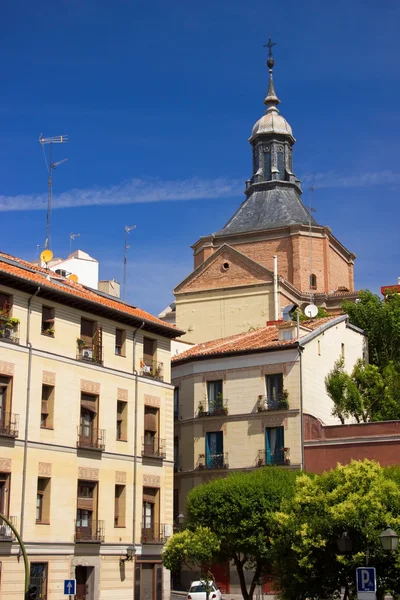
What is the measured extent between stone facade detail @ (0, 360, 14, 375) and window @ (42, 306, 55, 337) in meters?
2.73

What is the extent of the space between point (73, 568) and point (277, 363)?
15.7 metres

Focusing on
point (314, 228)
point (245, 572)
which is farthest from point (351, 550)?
point (314, 228)

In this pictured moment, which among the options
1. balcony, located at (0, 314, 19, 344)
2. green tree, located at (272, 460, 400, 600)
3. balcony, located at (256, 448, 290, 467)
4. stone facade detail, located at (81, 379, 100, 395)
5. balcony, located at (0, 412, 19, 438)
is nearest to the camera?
green tree, located at (272, 460, 400, 600)

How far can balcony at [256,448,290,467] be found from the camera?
158 feet

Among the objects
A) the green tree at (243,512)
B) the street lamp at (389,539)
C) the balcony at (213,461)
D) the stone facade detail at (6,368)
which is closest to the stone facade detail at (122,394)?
the green tree at (243,512)

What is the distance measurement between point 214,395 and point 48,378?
13.7m

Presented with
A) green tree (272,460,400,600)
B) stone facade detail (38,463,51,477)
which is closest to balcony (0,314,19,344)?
stone facade detail (38,463,51,477)

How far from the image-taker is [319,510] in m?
35.0

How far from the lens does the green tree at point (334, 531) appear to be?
1303 inches

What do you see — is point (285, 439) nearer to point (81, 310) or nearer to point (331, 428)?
point (331, 428)

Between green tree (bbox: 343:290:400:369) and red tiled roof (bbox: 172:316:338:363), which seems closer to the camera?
red tiled roof (bbox: 172:316:338:363)

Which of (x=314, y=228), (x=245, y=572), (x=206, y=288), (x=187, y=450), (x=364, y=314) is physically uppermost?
(x=314, y=228)

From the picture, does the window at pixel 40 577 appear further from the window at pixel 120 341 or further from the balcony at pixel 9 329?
the window at pixel 120 341

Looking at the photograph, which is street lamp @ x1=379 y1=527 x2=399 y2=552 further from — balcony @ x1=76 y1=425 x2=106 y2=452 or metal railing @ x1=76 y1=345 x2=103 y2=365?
metal railing @ x1=76 y1=345 x2=103 y2=365
